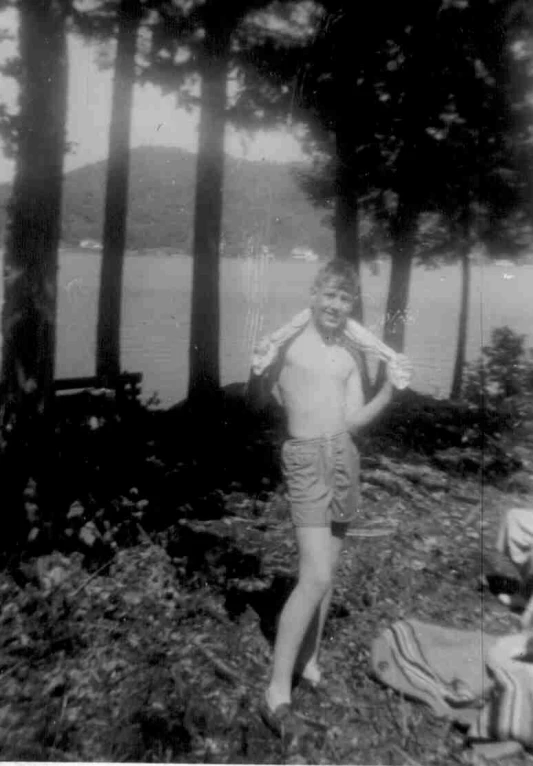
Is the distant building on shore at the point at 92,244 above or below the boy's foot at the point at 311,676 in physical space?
above

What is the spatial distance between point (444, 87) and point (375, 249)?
566 centimetres

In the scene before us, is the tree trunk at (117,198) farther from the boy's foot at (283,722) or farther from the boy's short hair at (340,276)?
the boy's foot at (283,722)

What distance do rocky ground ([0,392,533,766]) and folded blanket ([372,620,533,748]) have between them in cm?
8

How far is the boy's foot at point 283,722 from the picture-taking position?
2.84 m

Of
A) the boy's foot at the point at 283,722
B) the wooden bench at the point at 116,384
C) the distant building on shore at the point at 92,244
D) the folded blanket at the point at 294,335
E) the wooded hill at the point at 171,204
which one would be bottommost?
the boy's foot at the point at 283,722

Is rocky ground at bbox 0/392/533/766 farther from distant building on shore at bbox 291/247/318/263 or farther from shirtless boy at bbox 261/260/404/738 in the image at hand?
distant building on shore at bbox 291/247/318/263

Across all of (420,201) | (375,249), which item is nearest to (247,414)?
(420,201)

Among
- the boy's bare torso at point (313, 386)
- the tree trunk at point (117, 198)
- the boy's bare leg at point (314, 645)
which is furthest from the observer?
the tree trunk at point (117, 198)

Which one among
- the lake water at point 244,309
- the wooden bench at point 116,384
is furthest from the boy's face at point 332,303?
the wooden bench at point 116,384

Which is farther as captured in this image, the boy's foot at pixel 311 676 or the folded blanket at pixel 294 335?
the boy's foot at pixel 311 676

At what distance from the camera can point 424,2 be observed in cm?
670

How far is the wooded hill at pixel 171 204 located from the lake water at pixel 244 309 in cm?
30

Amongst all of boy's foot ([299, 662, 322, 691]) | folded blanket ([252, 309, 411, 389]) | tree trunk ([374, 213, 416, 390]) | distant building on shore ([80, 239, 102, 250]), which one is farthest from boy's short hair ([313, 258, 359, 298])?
tree trunk ([374, 213, 416, 390])

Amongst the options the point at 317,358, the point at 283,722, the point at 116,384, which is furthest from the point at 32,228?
the point at 283,722
